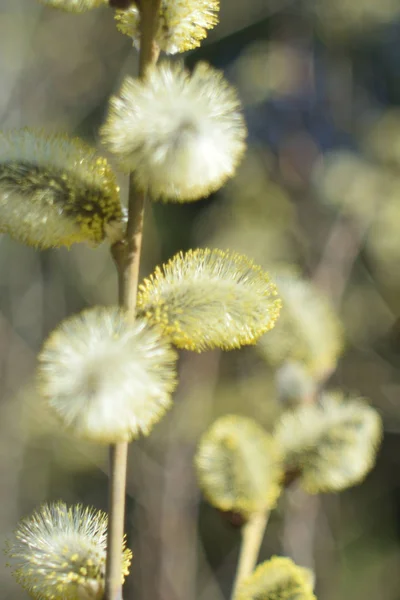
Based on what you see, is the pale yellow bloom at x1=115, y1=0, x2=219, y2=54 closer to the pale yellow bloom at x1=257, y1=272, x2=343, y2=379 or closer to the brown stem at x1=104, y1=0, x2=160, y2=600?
the brown stem at x1=104, y1=0, x2=160, y2=600

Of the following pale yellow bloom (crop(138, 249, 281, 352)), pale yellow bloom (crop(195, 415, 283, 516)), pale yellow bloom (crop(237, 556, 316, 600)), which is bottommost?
pale yellow bloom (crop(237, 556, 316, 600))

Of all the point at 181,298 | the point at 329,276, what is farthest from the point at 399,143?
the point at 181,298

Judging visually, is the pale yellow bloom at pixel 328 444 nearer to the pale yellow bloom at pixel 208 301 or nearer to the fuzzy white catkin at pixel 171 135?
the pale yellow bloom at pixel 208 301

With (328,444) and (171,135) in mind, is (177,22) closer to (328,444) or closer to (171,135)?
(171,135)

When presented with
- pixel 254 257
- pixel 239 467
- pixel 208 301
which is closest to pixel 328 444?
pixel 239 467

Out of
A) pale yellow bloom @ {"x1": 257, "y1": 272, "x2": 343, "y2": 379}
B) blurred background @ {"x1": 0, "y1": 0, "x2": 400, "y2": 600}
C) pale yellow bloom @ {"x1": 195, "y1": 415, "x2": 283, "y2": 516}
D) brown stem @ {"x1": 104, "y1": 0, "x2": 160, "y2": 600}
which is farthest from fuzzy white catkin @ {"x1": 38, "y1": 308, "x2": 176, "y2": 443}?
blurred background @ {"x1": 0, "y1": 0, "x2": 400, "y2": 600}

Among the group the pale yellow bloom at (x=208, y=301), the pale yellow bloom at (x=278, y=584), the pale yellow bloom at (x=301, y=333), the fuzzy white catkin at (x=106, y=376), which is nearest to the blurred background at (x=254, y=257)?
the pale yellow bloom at (x=301, y=333)
